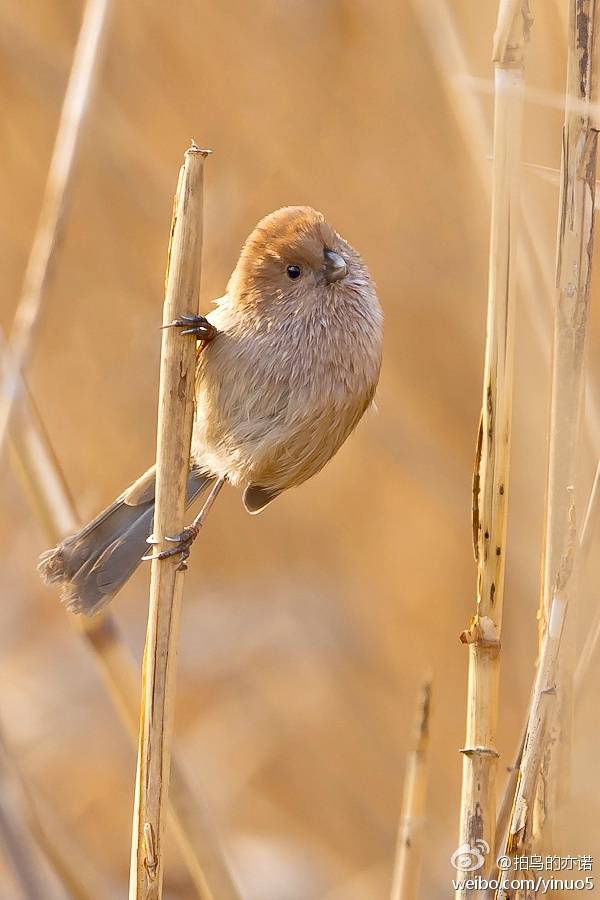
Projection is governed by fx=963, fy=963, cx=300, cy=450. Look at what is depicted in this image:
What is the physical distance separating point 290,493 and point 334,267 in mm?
1147

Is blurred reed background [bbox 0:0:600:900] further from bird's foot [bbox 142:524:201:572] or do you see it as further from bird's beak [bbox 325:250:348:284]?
bird's foot [bbox 142:524:201:572]

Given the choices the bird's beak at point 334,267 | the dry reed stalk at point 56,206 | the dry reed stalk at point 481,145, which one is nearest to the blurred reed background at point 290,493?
the dry reed stalk at point 481,145

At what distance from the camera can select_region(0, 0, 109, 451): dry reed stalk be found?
1.59 metres

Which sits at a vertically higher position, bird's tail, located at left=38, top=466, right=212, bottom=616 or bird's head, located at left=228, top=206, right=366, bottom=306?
bird's head, located at left=228, top=206, right=366, bottom=306

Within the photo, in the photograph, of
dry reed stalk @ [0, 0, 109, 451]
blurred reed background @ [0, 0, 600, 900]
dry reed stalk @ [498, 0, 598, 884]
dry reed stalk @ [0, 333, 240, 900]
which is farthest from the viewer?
blurred reed background @ [0, 0, 600, 900]

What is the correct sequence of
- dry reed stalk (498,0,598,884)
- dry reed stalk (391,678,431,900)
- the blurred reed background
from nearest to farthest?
dry reed stalk (498,0,598,884) < dry reed stalk (391,678,431,900) < the blurred reed background

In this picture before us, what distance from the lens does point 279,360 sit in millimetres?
1479

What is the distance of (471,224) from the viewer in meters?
2.27

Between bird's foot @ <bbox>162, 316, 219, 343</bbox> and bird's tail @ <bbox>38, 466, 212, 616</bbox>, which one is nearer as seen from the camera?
bird's foot @ <bbox>162, 316, 219, 343</bbox>

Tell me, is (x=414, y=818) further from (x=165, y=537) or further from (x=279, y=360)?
(x=279, y=360)

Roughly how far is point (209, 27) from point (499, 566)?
181 cm

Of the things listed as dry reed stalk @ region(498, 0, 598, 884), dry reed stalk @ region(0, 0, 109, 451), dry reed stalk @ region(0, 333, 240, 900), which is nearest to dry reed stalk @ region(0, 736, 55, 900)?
dry reed stalk @ region(0, 333, 240, 900)

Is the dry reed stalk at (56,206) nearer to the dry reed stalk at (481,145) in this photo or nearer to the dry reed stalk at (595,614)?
the dry reed stalk at (481,145)

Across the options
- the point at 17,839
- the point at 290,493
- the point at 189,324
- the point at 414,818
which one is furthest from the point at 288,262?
the point at 290,493
